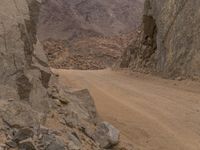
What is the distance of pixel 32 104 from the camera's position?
8.02 metres

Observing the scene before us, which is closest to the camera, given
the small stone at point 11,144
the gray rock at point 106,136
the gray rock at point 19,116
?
the small stone at point 11,144

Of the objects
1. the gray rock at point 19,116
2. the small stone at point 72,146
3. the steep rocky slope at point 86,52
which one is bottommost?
the steep rocky slope at point 86,52

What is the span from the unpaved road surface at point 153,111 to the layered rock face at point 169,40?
4.50 ft

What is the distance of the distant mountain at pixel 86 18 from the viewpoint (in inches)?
2731

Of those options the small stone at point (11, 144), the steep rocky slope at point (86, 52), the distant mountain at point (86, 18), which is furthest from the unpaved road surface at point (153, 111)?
the distant mountain at point (86, 18)

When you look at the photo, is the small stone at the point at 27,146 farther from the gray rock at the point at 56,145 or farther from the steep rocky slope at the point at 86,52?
the steep rocky slope at the point at 86,52

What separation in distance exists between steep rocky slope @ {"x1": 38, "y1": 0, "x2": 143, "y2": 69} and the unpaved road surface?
38.0 metres

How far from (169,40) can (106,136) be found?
13.0 metres

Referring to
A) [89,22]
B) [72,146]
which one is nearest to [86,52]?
[89,22]

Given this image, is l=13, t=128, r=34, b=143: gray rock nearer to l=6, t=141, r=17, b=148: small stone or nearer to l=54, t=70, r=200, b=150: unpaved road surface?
l=6, t=141, r=17, b=148: small stone

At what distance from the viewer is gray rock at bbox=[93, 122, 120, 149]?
842 centimetres

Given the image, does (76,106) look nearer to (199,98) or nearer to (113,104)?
(113,104)

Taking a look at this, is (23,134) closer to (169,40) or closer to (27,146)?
(27,146)

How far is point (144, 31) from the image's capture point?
24.9 m
